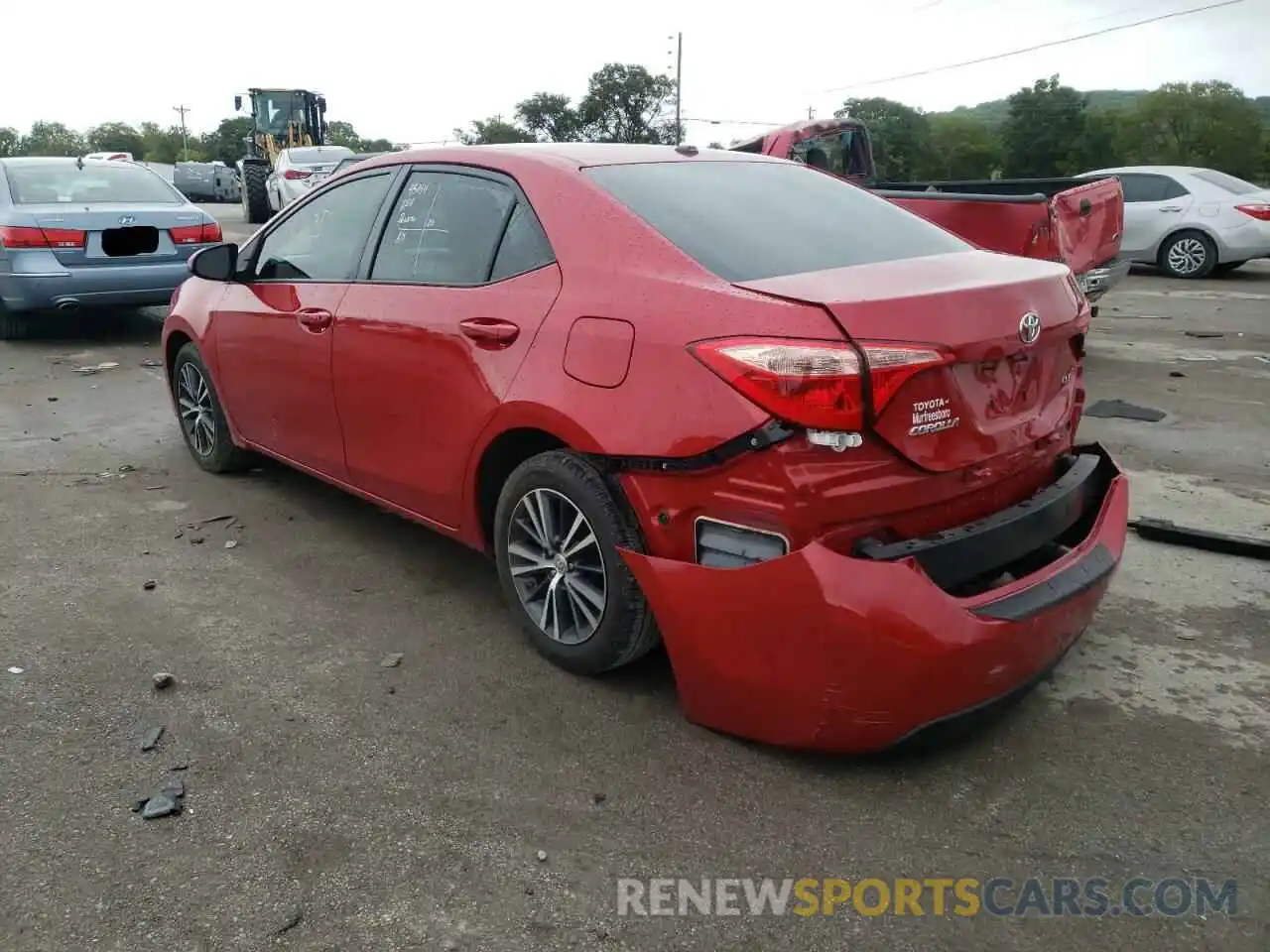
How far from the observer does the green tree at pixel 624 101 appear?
2938 inches

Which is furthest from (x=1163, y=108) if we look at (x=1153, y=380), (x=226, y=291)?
(x=226, y=291)

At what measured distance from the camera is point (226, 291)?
16.4ft

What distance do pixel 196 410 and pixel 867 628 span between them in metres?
4.20

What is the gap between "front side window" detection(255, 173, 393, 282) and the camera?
4.15 metres

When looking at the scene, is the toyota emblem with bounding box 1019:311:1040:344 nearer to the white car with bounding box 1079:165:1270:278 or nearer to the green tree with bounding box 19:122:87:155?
the white car with bounding box 1079:165:1270:278

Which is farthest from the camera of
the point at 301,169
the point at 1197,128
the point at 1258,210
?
the point at 1197,128

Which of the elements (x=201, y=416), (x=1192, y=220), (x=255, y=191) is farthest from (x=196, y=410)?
(x=255, y=191)

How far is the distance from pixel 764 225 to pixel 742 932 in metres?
2.01

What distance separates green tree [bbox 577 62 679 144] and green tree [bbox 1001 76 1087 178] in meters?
23.5

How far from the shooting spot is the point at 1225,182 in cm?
1366

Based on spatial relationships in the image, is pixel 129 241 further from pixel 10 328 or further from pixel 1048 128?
pixel 1048 128

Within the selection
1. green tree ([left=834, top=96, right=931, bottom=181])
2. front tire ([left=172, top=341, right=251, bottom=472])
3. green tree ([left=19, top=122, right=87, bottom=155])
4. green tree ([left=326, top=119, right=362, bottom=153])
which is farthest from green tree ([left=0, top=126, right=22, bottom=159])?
front tire ([left=172, top=341, right=251, bottom=472])

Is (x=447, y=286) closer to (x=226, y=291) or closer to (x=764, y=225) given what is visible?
(x=764, y=225)

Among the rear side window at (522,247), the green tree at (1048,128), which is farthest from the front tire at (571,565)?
the green tree at (1048,128)
